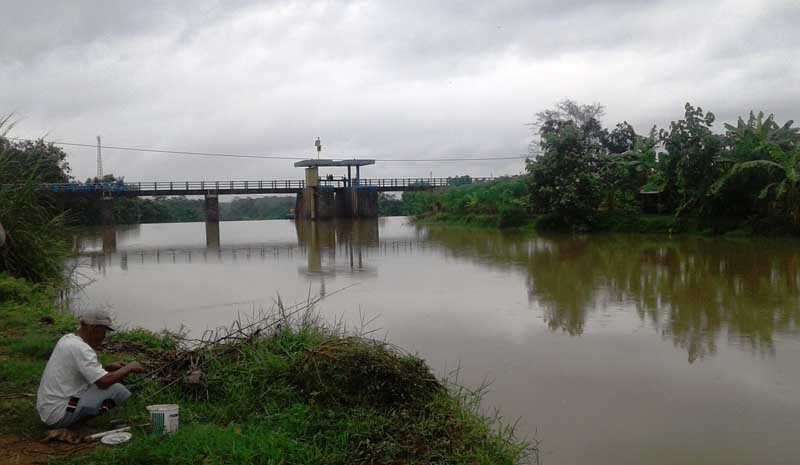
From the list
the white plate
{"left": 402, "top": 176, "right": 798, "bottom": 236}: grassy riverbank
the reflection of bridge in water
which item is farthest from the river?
the white plate

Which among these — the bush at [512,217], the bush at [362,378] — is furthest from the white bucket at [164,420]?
the bush at [512,217]

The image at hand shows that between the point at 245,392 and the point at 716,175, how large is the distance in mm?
19357

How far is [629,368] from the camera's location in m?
6.29

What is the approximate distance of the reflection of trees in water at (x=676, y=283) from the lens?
8.11 metres

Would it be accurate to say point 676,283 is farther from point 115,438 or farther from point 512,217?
point 512,217

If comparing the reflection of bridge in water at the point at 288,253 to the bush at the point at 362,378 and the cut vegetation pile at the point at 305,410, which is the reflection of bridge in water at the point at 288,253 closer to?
the cut vegetation pile at the point at 305,410

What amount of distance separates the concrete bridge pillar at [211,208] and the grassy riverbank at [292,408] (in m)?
38.8

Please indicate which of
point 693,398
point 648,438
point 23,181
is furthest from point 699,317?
point 23,181

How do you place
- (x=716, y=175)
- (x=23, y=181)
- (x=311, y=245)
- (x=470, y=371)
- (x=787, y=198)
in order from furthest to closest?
1. (x=311, y=245)
2. (x=716, y=175)
3. (x=787, y=198)
4. (x=23, y=181)
5. (x=470, y=371)

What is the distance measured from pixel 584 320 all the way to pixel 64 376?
631cm

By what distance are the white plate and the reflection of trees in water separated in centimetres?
524

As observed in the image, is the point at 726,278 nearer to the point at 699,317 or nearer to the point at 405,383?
the point at 699,317

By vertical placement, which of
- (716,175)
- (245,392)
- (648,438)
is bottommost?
(648,438)

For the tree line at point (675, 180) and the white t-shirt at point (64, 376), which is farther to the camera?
the tree line at point (675, 180)
